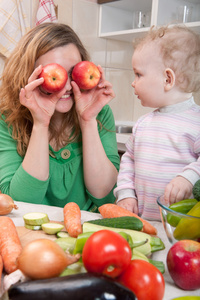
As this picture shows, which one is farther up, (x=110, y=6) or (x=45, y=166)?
(x=110, y=6)

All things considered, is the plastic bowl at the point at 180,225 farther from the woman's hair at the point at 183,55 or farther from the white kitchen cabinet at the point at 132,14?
the white kitchen cabinet at the point at 132,14

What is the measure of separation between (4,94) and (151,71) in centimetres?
74

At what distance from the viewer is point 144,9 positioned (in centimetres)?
318

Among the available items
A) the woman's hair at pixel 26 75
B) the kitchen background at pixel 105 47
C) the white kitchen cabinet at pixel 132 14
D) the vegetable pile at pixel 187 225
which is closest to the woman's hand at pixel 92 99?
the woman's hair at pixel 26 75

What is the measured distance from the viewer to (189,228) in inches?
28.6

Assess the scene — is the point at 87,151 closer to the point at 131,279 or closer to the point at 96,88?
the point at 96,88

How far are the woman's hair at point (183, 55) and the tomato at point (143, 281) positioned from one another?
0.84m

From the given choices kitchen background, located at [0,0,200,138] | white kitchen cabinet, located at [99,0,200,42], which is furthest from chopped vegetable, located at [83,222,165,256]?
kitchen background, located at [0,0,200,138]

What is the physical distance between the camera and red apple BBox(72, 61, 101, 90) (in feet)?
4.58

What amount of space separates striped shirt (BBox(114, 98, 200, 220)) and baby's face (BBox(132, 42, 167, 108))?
63 mm

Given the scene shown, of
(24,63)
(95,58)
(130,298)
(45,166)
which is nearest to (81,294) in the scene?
(130,298)

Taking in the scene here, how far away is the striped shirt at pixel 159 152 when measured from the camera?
3.99ft

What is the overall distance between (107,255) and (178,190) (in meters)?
0.54

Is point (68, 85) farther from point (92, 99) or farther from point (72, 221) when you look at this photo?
point (72, 221)
